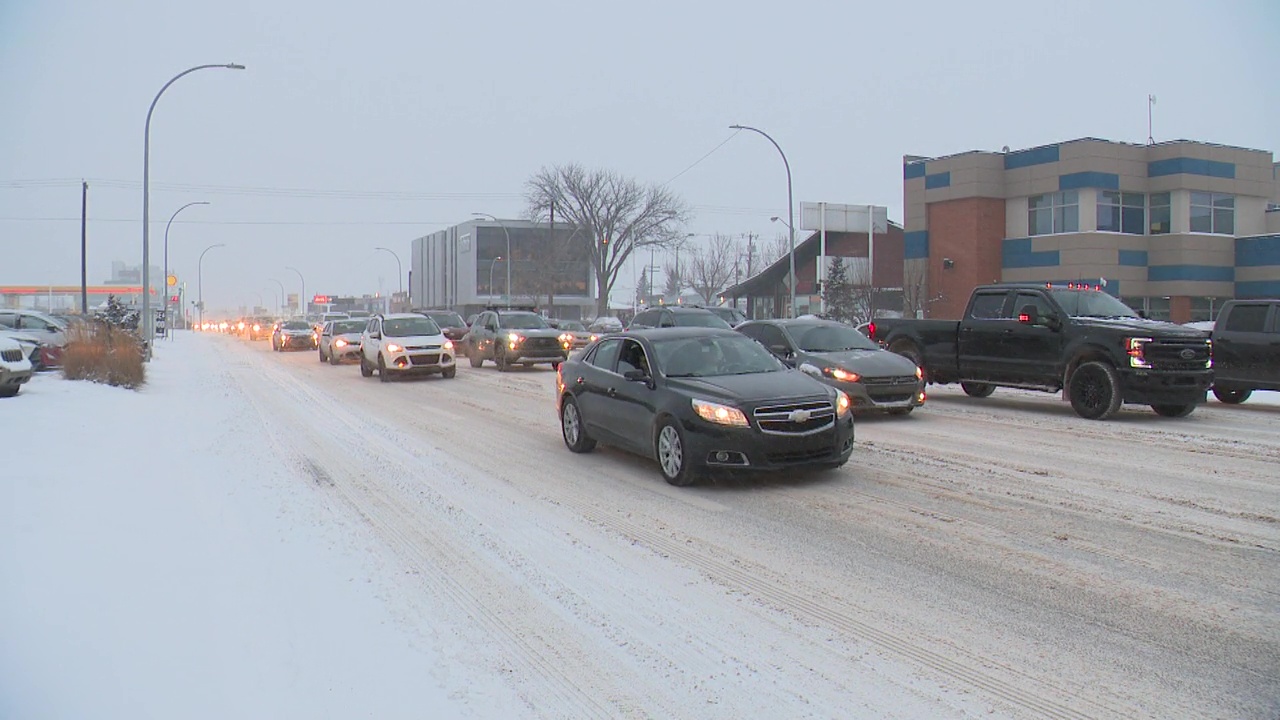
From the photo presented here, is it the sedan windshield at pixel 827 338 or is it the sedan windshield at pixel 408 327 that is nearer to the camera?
the sedan windshield at pixel 827 338

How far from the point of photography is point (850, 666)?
15.3ft

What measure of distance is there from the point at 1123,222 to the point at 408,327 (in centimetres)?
3431

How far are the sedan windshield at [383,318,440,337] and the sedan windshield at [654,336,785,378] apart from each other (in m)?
14.6

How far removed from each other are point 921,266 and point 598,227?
3034 cm

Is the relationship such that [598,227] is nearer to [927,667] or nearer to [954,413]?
[954,413]

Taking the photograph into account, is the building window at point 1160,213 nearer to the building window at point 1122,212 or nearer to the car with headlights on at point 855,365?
the building window at point 1122,212

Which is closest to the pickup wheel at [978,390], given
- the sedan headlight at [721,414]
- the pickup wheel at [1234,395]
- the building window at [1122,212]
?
the pickup wheel at [1234,395]

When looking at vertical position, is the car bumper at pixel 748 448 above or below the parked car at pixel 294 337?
below

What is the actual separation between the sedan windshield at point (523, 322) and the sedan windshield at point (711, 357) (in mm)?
16321

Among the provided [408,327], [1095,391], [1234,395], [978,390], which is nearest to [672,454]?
[1095,391]

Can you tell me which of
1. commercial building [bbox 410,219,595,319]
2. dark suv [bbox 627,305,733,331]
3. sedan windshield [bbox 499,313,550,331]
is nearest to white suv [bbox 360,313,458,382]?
sedan windshield [bbox 499,313,550,331]

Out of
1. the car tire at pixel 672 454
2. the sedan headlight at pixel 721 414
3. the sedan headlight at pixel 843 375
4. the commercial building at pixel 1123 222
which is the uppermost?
the commercial building at pixel 1123 222

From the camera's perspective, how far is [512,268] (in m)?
96.0

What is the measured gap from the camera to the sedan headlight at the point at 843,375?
44.9ft
